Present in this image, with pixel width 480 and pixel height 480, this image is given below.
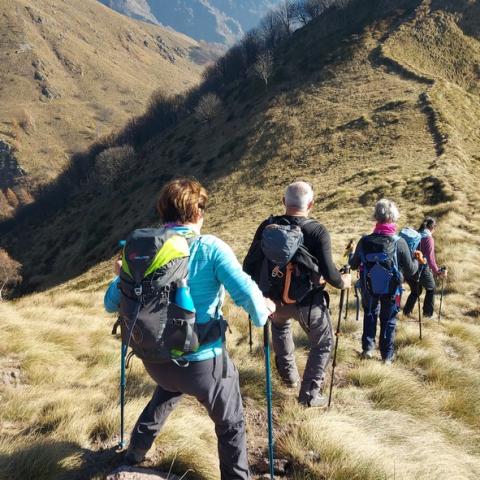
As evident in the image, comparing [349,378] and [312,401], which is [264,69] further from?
[312,401]

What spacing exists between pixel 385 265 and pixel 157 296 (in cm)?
406

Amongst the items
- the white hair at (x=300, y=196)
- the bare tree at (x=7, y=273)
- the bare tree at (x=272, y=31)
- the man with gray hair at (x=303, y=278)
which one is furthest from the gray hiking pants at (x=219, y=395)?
the bare tree at (x=272, y=31)

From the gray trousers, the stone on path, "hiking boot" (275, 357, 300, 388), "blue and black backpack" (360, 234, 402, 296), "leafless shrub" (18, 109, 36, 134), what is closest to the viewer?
the stone on path

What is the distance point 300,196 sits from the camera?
4.20m

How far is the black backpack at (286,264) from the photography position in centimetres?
390

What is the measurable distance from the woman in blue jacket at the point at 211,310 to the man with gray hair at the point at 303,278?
1.16 meters

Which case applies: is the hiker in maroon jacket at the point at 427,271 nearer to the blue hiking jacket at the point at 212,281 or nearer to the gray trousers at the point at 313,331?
the gray trousers at the point at 313,331

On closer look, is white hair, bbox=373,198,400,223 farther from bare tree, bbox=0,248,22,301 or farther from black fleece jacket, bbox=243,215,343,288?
bare tree, bbox=0,248,22,301

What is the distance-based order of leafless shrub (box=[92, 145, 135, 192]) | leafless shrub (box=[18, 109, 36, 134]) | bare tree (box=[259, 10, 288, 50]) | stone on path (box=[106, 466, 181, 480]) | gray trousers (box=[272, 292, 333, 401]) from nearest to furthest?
stone on path (box=[106, 466, 181, 480]) → gray trousers (box=[272, 292, 333, 401]) → leafless shrub (box=[92, 145, 135, 192]) → bare tree (box=[259, 10, 288, 50]) → leafless shrub (box=[18, 109, 36, 134])

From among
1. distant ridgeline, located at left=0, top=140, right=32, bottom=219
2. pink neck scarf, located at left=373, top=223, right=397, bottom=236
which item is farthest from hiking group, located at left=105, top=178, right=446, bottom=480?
distant ridgeline, located at left=0, top=140, right=32, bottom=219

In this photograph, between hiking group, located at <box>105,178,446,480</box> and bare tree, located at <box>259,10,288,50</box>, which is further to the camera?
bare tree, located at <box>259,10,288,50</box>

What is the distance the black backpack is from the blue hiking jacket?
108 centimetres

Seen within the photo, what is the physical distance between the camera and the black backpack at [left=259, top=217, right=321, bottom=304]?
3904mm

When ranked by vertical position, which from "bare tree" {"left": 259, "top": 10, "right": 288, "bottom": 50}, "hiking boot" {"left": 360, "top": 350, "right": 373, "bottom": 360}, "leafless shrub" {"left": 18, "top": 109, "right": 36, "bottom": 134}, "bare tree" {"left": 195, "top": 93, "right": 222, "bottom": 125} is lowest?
"hiking boot" {"left": 360, "top": 350, "right": 373, "bottom": 360}
